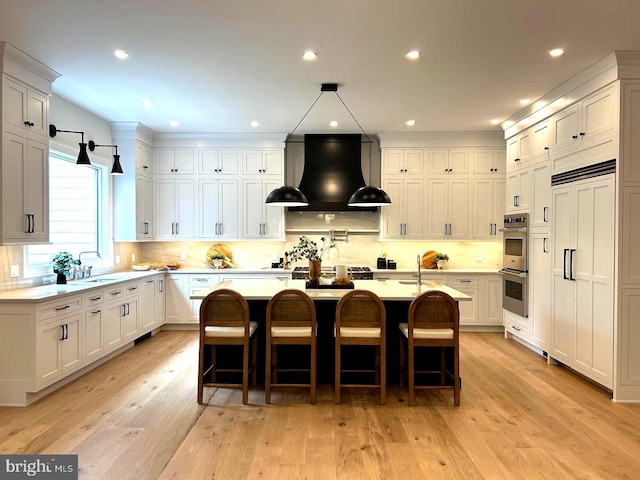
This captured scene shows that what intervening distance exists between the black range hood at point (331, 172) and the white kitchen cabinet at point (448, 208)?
1.01 metres

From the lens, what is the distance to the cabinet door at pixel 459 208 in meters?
6.43

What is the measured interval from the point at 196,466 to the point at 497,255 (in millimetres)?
5639

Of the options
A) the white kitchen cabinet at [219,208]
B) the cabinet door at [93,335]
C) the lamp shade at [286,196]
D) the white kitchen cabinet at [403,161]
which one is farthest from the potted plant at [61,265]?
the white kitchen cabinet at [403,161]

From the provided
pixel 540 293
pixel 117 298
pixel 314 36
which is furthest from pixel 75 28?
pixel 540 293

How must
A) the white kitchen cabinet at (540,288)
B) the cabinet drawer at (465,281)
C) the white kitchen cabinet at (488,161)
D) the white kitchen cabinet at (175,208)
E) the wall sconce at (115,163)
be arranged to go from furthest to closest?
the white kitchen cabinet at (175,208) < the white kitchen cabinet at (488,161) < the cabinet drawer at (465,281) < the wall sconce at (115,163) < the white kitchen cabinet at (540,288)

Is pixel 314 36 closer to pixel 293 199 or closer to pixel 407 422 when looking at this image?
pixel 293 199

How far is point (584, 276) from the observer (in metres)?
4.08

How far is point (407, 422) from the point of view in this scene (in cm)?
323

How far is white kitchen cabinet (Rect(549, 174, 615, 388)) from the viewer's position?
374 centimetres

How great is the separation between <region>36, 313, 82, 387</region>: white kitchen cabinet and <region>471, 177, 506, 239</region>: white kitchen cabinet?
5324 mm

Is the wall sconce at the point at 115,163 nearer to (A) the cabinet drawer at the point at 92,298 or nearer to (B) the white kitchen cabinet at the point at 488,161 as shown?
(A) the cabinet drawer at the point at 92,298

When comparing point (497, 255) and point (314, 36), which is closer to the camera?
point (314, 36)

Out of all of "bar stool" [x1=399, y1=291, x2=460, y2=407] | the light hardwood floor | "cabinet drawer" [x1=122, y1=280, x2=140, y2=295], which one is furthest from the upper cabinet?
"bar stool" [x1=399, y1=291, x2=460, y2=407]

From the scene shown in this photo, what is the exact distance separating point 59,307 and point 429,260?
4921 millimetres
